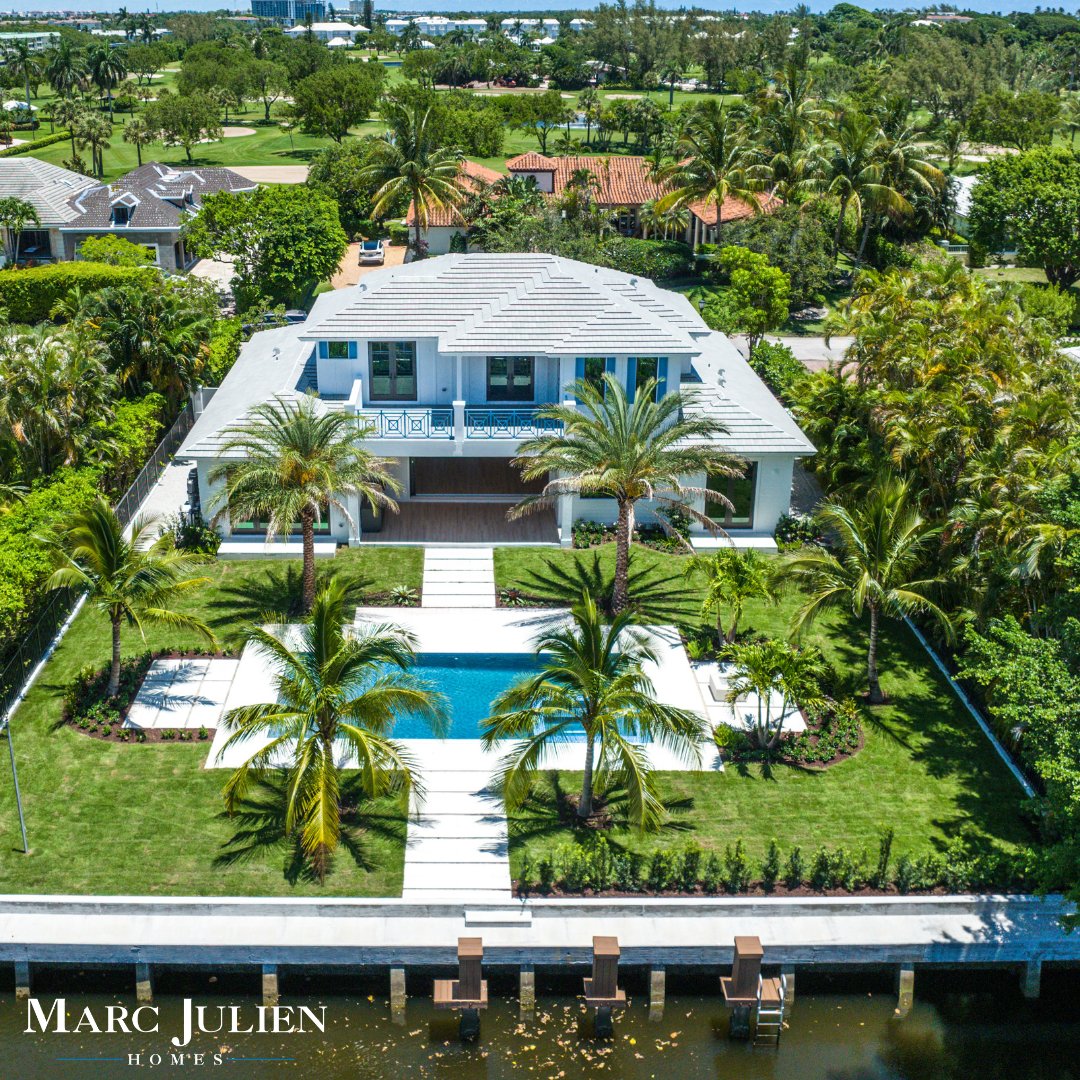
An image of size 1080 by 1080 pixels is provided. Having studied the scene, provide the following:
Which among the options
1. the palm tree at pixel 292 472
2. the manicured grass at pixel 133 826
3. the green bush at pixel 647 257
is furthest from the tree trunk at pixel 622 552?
the green bush at pixel 647 257

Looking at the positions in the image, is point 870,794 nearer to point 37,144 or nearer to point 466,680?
point 466,680

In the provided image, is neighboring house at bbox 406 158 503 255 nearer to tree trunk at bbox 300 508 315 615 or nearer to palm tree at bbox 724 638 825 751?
tree trunk at bbox 300 508 315 615

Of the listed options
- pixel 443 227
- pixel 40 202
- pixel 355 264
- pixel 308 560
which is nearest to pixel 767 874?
pixel 308 560

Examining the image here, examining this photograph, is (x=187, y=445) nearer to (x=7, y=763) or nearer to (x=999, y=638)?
(x=7, y=763)

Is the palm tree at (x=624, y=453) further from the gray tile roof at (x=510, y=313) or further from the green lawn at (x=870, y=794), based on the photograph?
the green lawn at (x=870, y=794)

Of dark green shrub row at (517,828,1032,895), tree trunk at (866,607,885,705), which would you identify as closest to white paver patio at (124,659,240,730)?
dark green shrub row at (517,828,1032,895)

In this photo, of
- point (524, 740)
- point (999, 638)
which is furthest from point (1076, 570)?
point (524, 740)
